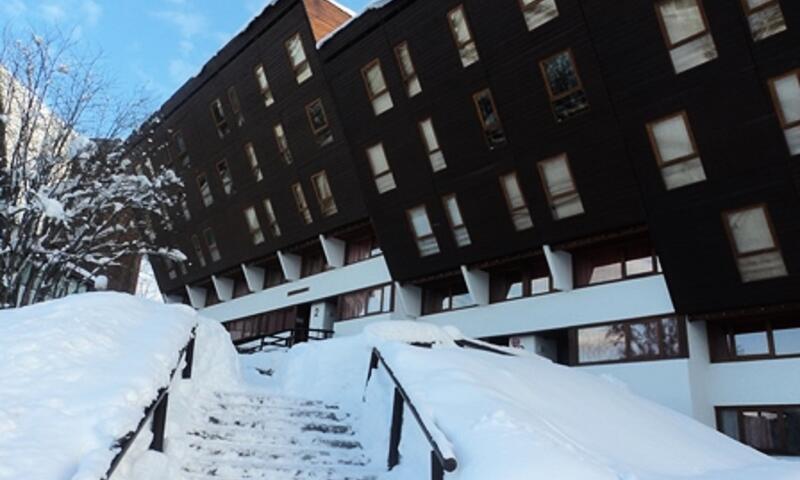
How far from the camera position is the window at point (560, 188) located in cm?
1827

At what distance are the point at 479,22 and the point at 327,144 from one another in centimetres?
879

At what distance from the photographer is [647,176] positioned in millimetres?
16656

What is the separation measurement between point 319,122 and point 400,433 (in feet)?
67.6

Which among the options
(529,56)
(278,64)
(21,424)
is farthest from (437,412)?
(278,64)

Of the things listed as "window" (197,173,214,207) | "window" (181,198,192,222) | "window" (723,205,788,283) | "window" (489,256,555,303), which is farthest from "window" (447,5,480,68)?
"window" (181,198,192,222)

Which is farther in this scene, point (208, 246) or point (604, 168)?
point (208, 246)

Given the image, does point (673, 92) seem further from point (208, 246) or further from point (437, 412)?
point (208, 246)

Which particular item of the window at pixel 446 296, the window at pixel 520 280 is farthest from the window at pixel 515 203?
the window at pixel 446 296

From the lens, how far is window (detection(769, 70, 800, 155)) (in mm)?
14281

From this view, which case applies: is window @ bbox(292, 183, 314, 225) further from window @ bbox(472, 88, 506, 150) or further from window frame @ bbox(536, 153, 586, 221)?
window frame @ bbox(536, 153, 586, 221)

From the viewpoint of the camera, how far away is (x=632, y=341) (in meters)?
17.5

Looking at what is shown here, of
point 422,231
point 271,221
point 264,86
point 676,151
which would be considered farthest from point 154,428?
point 264,86

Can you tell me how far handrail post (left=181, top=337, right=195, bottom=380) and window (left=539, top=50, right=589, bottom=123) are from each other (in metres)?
13.1

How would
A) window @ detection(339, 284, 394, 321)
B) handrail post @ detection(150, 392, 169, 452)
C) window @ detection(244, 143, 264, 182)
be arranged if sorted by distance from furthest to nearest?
window @ detection(244, 143, 264, 182)
window @ detection(339, 284, 394, 321)
handrail post @ detection(150, 392, 169, 452)
